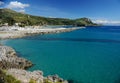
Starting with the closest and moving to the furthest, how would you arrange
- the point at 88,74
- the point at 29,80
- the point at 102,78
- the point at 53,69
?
the point at 29,80 < the point at 102,78 < the point at 88,74 < the point at 53,69

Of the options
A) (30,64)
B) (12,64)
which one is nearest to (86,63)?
(30,64)

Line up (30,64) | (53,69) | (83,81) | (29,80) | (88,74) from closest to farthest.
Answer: (29,80)
(83,81)
(88,74)
(53,69)
(30,64)

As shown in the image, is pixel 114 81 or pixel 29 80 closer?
pixel 29 80

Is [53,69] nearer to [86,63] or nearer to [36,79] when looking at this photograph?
[86,63]

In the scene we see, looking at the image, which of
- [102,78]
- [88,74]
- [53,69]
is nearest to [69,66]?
[53,69]

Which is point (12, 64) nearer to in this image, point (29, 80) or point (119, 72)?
point (29, 80)

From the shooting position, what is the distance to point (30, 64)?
34594 mm

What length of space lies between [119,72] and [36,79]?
15409 mm

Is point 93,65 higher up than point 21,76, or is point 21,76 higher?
point 21,76

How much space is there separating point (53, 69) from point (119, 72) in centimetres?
1030

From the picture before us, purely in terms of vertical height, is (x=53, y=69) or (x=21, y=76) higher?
(x=21, y=76)

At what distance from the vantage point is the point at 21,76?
66.3 feet

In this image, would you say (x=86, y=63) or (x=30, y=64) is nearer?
(x=30, y=64)

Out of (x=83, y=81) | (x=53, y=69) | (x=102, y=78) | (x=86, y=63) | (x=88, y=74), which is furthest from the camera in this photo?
(x=86, y=63)
